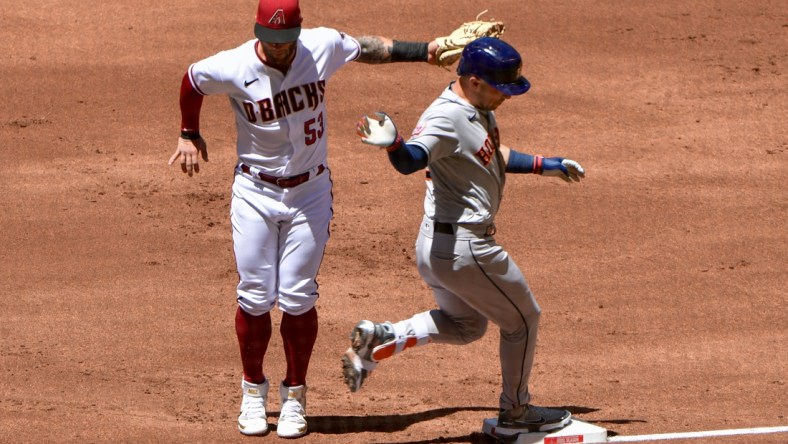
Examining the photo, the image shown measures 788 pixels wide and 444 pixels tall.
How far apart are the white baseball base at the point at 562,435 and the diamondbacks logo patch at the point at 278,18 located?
2313 mm

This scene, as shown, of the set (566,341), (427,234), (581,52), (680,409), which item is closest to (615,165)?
(581,52)

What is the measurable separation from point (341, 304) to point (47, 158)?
369 centimetres

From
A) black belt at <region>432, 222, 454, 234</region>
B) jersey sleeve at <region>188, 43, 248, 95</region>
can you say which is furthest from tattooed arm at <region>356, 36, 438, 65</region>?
black belt at <region>432, 222, 454, 234</region>

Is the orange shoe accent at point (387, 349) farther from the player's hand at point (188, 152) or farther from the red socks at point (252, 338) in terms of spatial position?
the player's hand at point (188, 152)

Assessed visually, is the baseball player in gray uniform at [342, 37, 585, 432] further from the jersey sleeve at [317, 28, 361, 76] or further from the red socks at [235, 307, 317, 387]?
the jersey sleeve at [317, 28, 361, 76]

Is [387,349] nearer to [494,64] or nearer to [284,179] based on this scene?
[284,179]

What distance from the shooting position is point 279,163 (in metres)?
6.20

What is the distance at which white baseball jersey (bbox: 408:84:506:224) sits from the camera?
564 cm

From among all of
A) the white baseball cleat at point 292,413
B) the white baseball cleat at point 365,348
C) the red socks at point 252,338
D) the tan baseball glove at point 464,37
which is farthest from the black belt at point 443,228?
the white baseball cleat at point 292,413

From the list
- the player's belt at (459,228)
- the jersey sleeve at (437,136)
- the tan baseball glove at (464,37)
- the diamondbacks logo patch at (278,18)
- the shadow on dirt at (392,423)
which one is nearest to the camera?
the jersey sleeve at (437,136)

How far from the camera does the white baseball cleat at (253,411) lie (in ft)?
21.0

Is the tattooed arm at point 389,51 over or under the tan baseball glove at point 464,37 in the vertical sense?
under

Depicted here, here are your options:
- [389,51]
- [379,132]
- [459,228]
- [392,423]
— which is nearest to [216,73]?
[389,51]

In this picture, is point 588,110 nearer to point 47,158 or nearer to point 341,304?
point 341,304
